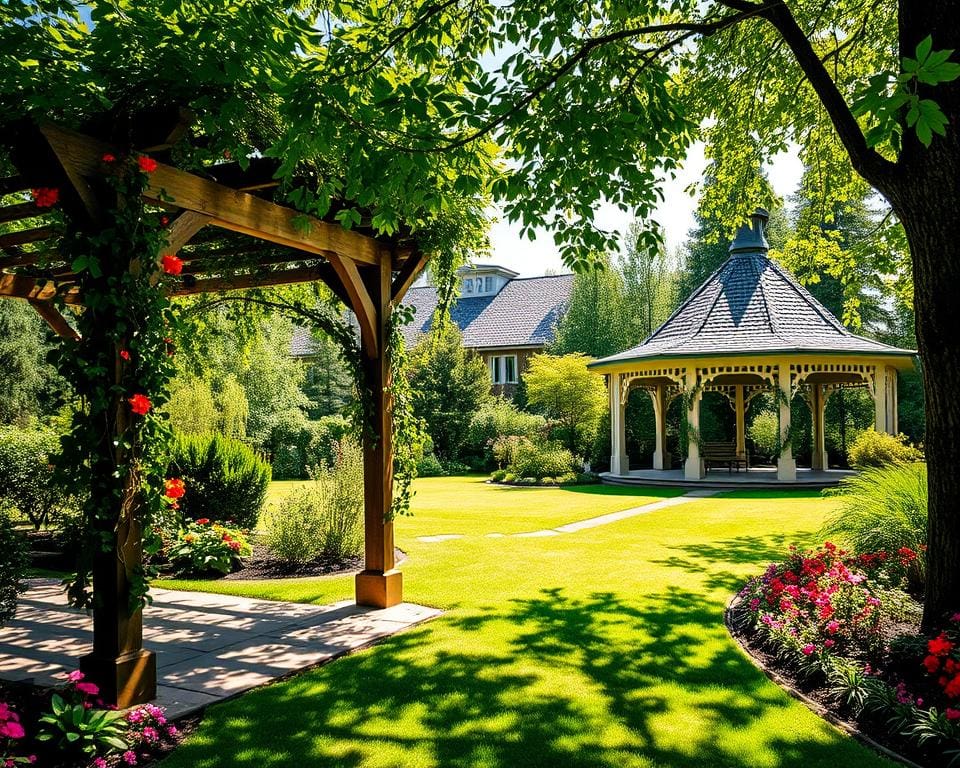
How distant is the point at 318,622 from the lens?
6266mm

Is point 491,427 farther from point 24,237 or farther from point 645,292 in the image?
point 24,237

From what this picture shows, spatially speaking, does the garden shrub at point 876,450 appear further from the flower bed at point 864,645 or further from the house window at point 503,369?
the house window at point 503,369

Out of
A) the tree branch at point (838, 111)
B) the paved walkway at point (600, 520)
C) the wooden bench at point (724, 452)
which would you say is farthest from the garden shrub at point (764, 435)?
the tree branch at point (838, 111)

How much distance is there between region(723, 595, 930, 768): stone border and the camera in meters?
3.72

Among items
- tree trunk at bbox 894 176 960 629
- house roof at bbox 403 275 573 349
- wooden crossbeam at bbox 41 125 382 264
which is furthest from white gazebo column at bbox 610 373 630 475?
tree trunk at bbox 894 176 960 629

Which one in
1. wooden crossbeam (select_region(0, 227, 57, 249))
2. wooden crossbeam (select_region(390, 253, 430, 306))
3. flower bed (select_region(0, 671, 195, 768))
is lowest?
flower bed (select_region(0, 671, 195, 768))

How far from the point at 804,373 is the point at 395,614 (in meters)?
14.7

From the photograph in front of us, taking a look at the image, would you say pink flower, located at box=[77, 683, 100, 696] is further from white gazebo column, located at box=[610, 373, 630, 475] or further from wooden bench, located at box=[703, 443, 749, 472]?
wooden bench, located at box=[703, 443, 749, 472]

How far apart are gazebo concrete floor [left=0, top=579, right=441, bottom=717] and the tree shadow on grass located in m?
A: 0.25

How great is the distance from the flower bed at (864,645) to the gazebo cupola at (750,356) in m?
12.0

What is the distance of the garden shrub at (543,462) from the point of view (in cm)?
2034

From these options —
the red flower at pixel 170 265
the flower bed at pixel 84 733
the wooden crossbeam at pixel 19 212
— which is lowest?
the flower bed at pixel 84 733

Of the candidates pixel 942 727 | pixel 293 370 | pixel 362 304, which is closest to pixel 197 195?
pixel 362 304

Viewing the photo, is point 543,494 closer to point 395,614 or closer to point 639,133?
point 395,614
